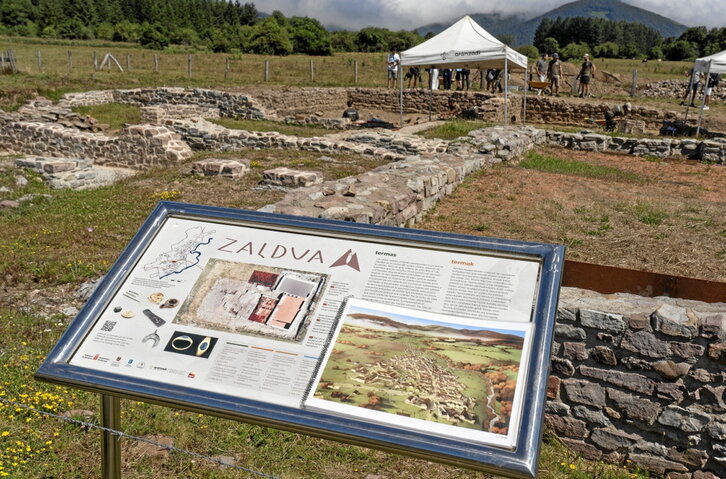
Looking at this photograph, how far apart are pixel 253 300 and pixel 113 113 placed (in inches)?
814

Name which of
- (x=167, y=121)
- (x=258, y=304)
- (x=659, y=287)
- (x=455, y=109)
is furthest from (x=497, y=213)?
(x=455, y=109)

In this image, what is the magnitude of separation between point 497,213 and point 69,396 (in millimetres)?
6188

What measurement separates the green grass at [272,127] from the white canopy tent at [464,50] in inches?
136

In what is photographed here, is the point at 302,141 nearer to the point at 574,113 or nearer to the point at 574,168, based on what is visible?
the point at 574,168

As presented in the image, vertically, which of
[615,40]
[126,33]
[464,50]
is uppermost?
[615,40]

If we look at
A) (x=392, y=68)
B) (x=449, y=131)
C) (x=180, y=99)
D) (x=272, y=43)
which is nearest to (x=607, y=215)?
(x=449, y=131)

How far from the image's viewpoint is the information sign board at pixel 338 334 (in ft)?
6.66

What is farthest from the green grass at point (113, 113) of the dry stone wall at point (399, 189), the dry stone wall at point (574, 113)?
the dry stone wall at point (574, 113)

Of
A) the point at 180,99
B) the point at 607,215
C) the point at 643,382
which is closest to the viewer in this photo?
the point at 643,382

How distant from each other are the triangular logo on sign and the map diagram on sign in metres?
0.62

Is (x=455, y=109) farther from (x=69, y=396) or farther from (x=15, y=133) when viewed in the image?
(x=69, y=396)

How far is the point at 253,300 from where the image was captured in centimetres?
246

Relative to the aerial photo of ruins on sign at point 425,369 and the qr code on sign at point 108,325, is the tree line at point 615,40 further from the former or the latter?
the qr code on sign at point 108,325

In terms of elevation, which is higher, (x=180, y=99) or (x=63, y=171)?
(x=180, y=99)
